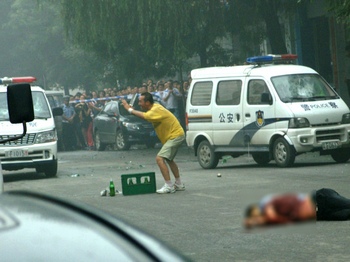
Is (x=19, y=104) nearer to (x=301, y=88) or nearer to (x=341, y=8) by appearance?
(x=341, y=8)

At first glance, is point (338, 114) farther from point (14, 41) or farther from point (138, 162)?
point (14, 41)

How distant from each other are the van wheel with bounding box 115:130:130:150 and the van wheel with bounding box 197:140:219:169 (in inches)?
441

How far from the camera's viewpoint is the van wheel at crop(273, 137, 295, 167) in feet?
66.4

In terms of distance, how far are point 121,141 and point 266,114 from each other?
13.8 meters

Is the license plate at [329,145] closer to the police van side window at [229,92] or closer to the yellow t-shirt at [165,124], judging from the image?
the police van side window at [229,92]

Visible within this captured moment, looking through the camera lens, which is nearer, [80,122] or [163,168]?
[163,168]

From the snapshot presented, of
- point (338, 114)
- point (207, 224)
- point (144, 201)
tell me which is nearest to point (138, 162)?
point (338, 114)

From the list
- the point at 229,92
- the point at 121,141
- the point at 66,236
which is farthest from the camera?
the point at 121,141

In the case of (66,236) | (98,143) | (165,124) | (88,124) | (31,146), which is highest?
(66,236)

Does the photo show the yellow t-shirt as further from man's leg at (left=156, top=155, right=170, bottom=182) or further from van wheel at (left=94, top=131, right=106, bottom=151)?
van wheel at (left=94, top=131, right=106, bottom=151)

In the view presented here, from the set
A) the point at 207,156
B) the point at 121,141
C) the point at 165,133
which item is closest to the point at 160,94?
the point at 121,141

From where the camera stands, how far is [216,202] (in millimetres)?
14445

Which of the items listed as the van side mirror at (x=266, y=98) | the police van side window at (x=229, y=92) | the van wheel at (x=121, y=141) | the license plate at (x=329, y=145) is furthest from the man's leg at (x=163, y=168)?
the van wheel at (x=121, y=141)

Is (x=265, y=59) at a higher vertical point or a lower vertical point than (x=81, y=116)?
higher
